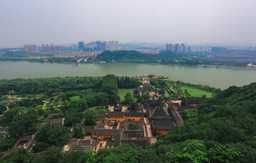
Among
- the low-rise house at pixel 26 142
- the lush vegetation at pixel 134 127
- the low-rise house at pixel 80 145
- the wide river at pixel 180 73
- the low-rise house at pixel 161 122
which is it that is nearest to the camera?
the lush vegetation at pixel 134 127

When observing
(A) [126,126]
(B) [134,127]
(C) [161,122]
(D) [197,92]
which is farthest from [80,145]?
(D) [197,92]

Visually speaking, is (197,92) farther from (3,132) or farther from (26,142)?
(3,132)

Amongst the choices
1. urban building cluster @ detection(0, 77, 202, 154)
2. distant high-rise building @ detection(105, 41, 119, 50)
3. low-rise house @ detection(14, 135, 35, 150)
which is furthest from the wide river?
distant high-rise building @ detection(105, 41, 119, 50)

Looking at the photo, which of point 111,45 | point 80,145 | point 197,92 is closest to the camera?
point 80,145

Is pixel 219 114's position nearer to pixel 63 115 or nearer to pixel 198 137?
pixel 198 137

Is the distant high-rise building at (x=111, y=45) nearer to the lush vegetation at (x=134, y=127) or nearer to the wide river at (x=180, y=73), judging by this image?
the wide river at (x=180, y=73)

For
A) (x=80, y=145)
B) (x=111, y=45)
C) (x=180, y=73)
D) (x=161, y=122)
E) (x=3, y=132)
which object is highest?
(x=111, y=45)

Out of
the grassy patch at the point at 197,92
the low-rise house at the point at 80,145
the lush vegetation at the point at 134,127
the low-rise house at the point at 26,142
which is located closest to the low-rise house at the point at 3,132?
the lush vegetation at the point at 134,127

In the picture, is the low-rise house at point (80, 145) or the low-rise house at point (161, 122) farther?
the low-rise house at point (161, 122)

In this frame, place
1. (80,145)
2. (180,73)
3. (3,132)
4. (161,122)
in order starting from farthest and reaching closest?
(180,73), (161,122), (3,132), (80,145)

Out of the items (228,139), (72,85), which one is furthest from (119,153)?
(72,85)

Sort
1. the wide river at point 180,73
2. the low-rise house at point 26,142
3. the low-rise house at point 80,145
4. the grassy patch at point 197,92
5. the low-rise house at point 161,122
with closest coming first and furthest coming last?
the low-rise house at point 80,145
the low-rise house at point 26,142
the low-rise house at point 161,122
the grassy patch at point 197,92
the wide river at point 180,73
